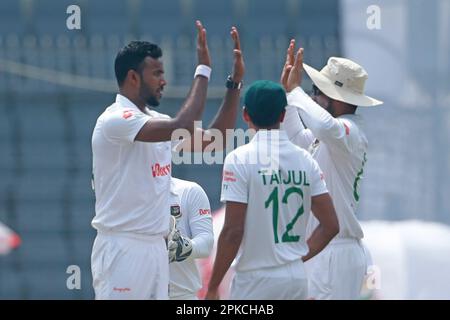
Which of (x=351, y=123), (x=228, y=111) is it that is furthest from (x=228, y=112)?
(x=351, y=123)

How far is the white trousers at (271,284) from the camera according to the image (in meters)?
4.82

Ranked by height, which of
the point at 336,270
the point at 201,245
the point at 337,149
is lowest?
the point at 336,270

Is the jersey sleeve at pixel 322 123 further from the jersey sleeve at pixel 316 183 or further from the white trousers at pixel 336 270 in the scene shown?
the jersey sleeve at pixel 316 183

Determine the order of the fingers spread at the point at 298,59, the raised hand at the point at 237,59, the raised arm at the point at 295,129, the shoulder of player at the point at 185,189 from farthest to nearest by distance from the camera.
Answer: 1. the shoulder of player at the point at 185,189
2. the raised arm at the point at 295,129
3. the fingers spread at the point at 298,59
4. the raised hand at the point at 237,59

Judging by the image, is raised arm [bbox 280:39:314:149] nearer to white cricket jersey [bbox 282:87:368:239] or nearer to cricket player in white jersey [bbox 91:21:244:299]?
white cricket jersey [bbox 282:87:368:239]

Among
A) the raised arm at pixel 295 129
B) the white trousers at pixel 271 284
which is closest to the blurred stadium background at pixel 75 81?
the raised arm at pixel 295 129

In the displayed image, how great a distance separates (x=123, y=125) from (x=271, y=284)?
0.92 meters

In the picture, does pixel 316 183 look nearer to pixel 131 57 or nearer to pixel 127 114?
pixel 127 114

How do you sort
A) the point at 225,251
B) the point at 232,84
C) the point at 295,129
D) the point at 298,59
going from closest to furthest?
the point at 225,251 < the point at 232,84 < the point at 298,59 < the point at 295,129

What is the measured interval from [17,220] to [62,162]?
34.9 inches

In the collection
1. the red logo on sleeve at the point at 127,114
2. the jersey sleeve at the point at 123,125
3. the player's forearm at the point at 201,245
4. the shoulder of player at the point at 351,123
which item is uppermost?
the red logo on sleeve at the point at 127,114

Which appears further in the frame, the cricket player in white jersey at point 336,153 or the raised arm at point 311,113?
the cricket player in white jersey at point 336,153

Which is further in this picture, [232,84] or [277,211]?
[232,84]

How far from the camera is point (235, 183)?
4.77 meters
